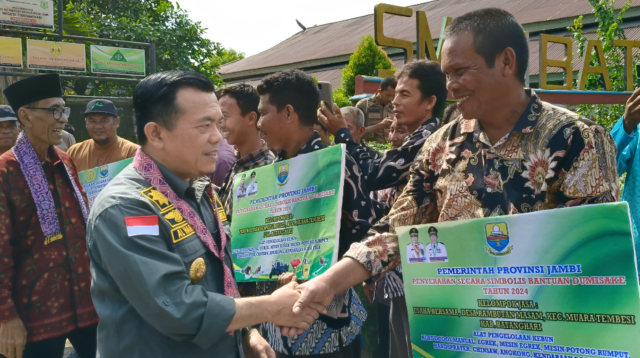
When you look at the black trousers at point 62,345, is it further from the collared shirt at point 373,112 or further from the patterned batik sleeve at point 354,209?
the collared shirt at point 373,112

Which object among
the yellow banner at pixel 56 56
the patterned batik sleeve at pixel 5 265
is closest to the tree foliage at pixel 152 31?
the yellow banner at pixel 56 56

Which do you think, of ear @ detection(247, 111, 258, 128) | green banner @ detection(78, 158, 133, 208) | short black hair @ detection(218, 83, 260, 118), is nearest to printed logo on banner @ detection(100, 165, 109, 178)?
green banner @ detection(78, 158, 133, 208)

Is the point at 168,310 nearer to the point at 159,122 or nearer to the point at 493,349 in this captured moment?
the point at 159,122

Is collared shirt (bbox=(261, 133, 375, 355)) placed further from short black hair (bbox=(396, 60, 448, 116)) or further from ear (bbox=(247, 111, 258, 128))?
ear (bbox=(247, 111, 258, 128))

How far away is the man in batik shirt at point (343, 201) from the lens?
273 cm

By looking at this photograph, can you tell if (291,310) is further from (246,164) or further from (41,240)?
(41,240)

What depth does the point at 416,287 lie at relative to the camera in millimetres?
2061

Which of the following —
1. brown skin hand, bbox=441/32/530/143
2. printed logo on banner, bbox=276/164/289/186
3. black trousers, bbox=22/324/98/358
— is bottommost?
black trousers, bbox=22/324/98/358

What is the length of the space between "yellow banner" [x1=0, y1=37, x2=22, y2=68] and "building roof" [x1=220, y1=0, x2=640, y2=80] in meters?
16.3

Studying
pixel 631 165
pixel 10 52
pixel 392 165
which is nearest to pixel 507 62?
pixel 392 165

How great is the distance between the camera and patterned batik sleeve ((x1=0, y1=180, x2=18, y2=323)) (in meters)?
3.05

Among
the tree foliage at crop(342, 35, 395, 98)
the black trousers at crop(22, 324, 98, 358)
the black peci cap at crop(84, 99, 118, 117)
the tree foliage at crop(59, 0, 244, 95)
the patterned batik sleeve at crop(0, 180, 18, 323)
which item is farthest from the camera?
the tree foliage at crop(59, 0, 244, 95)

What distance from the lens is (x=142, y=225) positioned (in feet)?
5.87

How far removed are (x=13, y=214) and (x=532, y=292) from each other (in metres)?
2.93
